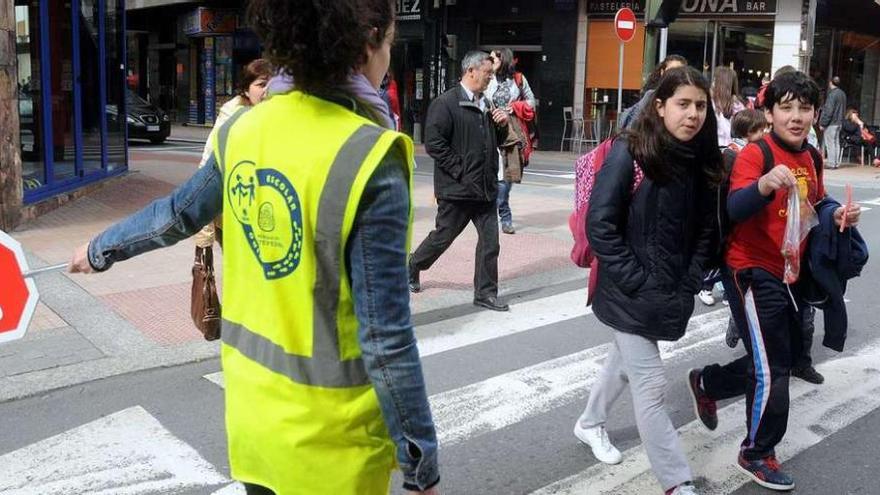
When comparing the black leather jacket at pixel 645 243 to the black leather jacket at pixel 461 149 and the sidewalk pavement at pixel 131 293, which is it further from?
the black leather jacket at pixel 461 149

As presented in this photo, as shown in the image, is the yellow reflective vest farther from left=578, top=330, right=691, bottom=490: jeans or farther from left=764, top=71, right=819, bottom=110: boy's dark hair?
left=764, top=71, right=819, bottom=110: boy's dark hair

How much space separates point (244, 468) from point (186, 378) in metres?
3.45

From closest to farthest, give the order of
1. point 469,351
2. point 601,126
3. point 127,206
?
point 469,351 < point 127,206 < point 601,126

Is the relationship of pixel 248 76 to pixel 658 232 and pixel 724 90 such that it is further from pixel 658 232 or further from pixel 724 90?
pixel 724 90

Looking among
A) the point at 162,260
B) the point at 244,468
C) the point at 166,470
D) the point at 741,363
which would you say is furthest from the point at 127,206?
the point at 244,468

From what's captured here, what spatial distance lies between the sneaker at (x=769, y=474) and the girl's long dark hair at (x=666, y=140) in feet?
4.18

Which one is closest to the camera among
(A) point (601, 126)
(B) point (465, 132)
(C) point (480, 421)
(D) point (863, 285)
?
(C) point (480, 421)

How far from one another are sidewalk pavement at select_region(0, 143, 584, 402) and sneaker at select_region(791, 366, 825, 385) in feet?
8.10

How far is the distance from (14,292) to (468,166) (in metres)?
4.42

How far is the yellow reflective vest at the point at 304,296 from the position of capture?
1.76 metres

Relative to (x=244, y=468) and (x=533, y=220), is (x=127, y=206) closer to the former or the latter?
(x=533, y=220)

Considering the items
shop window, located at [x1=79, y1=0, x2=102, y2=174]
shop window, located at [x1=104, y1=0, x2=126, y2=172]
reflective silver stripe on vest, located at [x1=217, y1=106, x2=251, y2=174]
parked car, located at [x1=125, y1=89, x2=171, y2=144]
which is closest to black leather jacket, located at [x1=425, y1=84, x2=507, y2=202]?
reflective silver stripe on vest, located at [x1=217, y1=106, x2=251, y2=174]

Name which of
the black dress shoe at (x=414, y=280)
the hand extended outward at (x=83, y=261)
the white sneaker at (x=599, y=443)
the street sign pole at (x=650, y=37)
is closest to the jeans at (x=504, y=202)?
the street sign pole at (x=650, y=37)

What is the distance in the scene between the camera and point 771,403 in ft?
12.4
